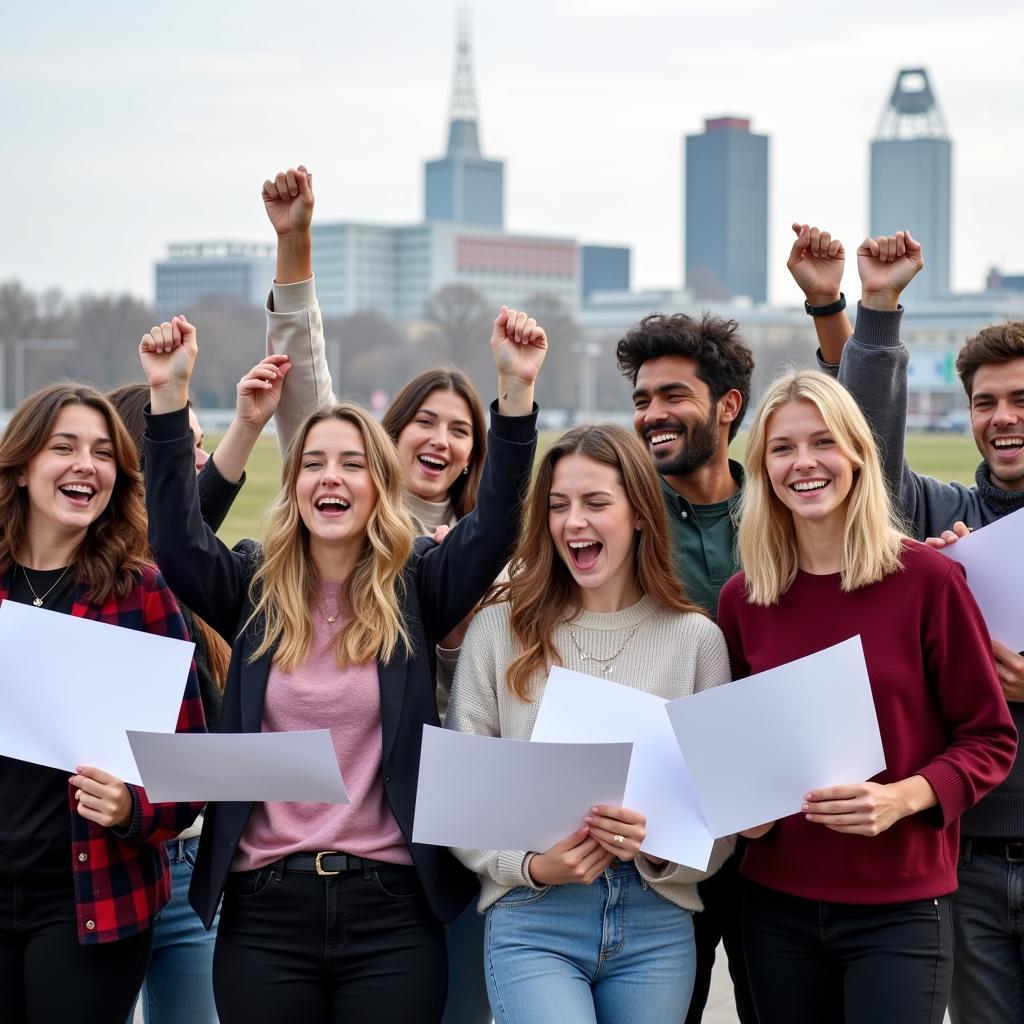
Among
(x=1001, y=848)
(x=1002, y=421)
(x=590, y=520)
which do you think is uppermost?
(x=1002, y=421)

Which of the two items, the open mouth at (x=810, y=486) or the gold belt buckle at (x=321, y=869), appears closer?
the gold belt buckle at (x=321, y=869)

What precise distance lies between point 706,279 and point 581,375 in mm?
80244

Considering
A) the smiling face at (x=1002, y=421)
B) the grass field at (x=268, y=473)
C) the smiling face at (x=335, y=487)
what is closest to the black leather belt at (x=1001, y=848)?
the smiling face at (x=1002, y=421)

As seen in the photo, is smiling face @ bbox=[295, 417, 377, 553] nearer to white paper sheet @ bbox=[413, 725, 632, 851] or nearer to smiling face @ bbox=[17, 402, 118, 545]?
smiling face @ bbox=[17, 402, 118, 545]

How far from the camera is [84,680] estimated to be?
12.3ft

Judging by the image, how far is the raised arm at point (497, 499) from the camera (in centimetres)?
387

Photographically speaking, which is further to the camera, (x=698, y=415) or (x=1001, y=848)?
(x=698, y=415)

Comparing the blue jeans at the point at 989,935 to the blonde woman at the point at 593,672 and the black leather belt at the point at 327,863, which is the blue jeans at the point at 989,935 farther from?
the black leather belt at the point at 327,863

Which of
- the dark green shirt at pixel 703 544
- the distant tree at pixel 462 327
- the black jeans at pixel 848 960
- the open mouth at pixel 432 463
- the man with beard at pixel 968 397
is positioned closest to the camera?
the black jeans at pixel 848 960

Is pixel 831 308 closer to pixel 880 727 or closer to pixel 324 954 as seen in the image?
pixel 880 727

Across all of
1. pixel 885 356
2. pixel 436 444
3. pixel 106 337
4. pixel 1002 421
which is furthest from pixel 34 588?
pixel 106 337

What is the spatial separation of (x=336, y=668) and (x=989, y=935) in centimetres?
186

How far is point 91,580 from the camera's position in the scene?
3936mm

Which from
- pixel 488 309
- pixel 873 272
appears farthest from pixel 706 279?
pixel 873 272
